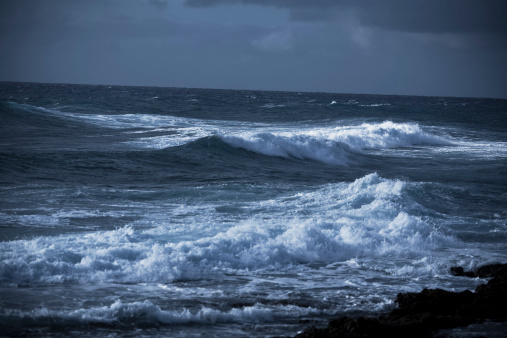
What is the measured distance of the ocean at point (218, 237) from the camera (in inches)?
286

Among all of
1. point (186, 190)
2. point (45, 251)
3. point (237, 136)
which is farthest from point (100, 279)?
point (237, 136)

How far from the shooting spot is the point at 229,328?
6.88 metres

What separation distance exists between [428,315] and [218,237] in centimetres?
422

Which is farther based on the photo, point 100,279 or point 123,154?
point 123,154

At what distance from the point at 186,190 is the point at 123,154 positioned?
6.18 metres

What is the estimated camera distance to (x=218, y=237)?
10.3m

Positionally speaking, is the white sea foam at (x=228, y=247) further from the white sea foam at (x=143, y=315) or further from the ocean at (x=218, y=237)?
the white sea foam at (x=143, y=315)

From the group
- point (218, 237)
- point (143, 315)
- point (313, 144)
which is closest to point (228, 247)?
point (218, 237)

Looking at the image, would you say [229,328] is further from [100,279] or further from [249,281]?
[100,279]

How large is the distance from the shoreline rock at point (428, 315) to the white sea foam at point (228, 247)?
2670 millimetres

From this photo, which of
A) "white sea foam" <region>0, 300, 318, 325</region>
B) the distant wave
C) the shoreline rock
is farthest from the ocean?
the distant wave

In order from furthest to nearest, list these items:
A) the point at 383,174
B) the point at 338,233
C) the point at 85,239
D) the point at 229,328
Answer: the point at 383,174 < the point at 338,233 < the point at 85,239 < the point at 229,328

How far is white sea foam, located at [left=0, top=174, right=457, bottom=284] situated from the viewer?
28.3ft

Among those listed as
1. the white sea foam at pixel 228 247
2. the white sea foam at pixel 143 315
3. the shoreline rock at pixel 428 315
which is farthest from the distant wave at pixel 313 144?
the white sea foam at pixel 143 315
